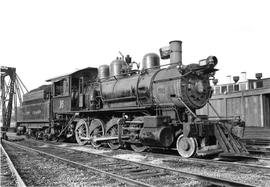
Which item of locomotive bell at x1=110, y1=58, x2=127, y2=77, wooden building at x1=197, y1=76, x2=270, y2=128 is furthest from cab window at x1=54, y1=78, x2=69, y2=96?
wooden building at x1=197, y1=76, x2=270, y2=128

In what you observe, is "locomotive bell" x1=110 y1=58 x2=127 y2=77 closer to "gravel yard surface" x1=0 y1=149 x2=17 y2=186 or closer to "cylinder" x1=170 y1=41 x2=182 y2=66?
"cylinder" x1=170 y1=41 x2=182 y2=66

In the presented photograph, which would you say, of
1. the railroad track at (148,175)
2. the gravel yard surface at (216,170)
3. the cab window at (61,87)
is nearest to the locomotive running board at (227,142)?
the gravel yard surface at (216,170)

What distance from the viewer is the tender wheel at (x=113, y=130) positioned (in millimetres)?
11606

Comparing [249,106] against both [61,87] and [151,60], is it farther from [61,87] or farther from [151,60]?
[61,87]

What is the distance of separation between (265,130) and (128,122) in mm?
8313

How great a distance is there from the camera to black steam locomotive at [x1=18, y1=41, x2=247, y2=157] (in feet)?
30.2

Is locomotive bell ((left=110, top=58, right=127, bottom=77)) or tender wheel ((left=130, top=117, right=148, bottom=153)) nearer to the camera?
tender wheel ((left=130, top=117, right=148, bottom=153))

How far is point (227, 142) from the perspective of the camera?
29.2ft

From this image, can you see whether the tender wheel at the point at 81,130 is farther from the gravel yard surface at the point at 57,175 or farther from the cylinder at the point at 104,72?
the gravel yard surface at the point at 57,175

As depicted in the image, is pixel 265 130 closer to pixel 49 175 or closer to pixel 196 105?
pixel 196 105

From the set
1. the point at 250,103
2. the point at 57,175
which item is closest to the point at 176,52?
the point at 57,175

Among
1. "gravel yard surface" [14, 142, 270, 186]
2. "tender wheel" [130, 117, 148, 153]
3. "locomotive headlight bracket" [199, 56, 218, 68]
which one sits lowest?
"gravel yard surface" [14, 142, 270, 186]

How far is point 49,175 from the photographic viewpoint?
6855 mm

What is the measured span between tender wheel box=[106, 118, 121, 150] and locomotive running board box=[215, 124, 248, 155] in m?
4.18
